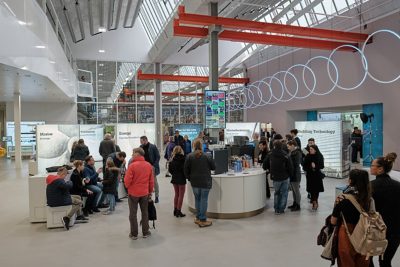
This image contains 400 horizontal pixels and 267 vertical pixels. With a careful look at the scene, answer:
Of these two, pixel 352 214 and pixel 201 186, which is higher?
pixel 352 214

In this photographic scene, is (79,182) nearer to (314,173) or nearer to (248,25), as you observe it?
(314,173)

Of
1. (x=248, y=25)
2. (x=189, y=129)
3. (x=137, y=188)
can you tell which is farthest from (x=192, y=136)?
(x=137, y=188)

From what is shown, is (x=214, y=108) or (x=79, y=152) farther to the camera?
(x=214, y=108)

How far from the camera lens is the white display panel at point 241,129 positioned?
15.3 m

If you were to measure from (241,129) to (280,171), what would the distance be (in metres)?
9.32

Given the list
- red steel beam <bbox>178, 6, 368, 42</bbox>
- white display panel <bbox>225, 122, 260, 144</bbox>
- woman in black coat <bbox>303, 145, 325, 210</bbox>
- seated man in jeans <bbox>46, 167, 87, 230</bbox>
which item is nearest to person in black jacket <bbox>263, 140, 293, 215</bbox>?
woman in black coat <bbox>303, 145, 325, 210</bbox>

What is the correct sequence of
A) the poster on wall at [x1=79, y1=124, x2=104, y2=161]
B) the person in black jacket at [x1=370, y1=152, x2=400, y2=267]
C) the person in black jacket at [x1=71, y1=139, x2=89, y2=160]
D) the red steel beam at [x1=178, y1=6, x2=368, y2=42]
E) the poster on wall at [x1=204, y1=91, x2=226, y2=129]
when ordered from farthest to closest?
the poster on wall at [x1=79, y1=124, x2=104, y2=161], the poster on wall at [x1=204, y1=91, x2=226, y2=129], the red steel beam at [x1=178, y1=6, x2=368, y2=42], the person in black jacket at [x1=71, y1=139, x2=89, y2=160], the person in black jacket at [x1=370, y1=152, x2=400, y2=267]

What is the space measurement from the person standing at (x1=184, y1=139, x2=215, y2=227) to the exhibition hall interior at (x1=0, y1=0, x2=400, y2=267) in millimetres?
23

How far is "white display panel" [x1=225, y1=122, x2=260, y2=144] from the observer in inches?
603

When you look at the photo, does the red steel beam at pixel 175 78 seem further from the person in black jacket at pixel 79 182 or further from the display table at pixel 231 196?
the display table at pixel 231 196

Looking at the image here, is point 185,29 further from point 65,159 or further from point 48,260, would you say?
point 48,260

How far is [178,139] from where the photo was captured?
39.3 ft

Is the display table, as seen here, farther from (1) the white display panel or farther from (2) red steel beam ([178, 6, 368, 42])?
(1) the white display panel

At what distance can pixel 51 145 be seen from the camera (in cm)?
1140
